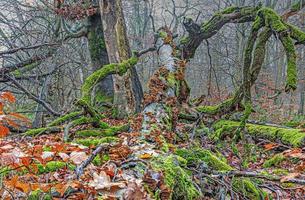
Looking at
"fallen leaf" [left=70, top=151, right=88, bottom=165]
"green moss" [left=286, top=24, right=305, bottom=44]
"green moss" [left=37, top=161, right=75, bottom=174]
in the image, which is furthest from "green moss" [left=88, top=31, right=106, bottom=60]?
"fallen leaf" [left=70, top=151, right=88, bottom=165]

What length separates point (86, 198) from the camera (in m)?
1.95

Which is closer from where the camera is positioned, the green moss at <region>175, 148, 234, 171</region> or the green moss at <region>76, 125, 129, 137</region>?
the green moss at <region>175, 148, 234, 171</region>

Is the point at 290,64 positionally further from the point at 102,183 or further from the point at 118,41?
the point at 118,41

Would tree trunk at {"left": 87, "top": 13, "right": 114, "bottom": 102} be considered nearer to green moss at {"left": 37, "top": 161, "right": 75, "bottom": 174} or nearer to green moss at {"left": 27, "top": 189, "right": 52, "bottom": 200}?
green moss at {"left": 37, "top": 161, "right": 75, "bottom": 174}

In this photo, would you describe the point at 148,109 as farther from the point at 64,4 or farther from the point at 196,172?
the point at 64,4

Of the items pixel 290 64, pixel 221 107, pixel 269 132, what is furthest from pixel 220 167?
pixel 221 107

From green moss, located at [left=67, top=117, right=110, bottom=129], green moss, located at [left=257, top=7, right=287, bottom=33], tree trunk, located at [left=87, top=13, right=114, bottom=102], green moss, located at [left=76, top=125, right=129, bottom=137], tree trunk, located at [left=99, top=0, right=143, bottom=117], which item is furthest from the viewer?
tree trunk, located at [left=87, top=13, right=114, bottom=102]

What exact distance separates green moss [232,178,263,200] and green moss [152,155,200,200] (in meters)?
0.55

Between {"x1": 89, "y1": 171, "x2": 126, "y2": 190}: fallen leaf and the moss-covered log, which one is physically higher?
{"x1": 89, "y1": 171, "x2": 126, "y2": 190}: fallen leaf

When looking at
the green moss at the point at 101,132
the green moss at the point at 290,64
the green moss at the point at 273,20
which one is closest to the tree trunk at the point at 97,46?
the green moss at the point at 101,132

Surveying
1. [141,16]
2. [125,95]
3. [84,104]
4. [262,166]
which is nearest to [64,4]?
[125,95]

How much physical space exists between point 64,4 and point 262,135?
6965 mm

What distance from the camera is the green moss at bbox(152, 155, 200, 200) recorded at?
106 inches

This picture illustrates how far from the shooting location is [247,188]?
331 centimetres
